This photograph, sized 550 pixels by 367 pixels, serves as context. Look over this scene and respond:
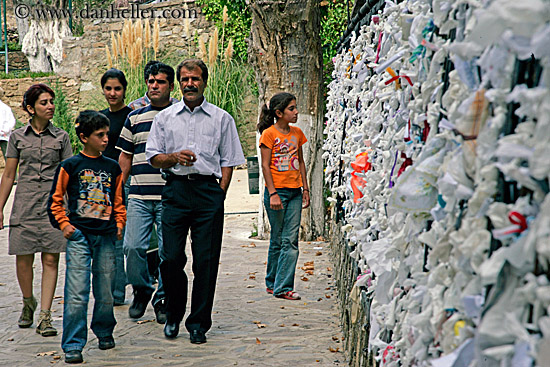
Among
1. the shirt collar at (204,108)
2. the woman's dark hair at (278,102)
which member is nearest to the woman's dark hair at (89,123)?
the shirt collar at (204,108)

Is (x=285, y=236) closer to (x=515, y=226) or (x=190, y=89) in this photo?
(x=190, y=89)

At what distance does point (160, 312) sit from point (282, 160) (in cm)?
184

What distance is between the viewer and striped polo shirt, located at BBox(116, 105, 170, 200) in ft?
19.5

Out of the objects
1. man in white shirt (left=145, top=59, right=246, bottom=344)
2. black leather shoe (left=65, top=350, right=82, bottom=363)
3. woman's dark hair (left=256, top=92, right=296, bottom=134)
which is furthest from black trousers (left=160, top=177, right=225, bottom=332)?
woman's dark hair (left=256, top=92, right=296, bottom=134)

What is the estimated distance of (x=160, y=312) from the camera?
5.84m

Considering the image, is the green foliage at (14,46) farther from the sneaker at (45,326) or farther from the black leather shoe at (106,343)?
the black leather shoe at (106,343)

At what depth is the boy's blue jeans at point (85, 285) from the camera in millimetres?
4777

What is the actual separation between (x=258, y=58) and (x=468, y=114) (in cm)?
843

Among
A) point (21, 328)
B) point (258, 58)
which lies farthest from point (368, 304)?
point (258, 58)

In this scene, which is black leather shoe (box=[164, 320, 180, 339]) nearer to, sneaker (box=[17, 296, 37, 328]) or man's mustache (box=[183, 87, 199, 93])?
sneaker (box=[17, 296, 37, 328])

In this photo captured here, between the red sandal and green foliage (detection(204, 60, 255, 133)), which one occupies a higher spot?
green foliage (detection(204, 60, 255, 133))

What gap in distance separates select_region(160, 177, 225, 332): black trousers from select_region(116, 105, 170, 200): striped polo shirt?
2.00ft

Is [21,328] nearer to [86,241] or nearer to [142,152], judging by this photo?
[86,241]

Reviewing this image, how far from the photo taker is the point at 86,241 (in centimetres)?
489
